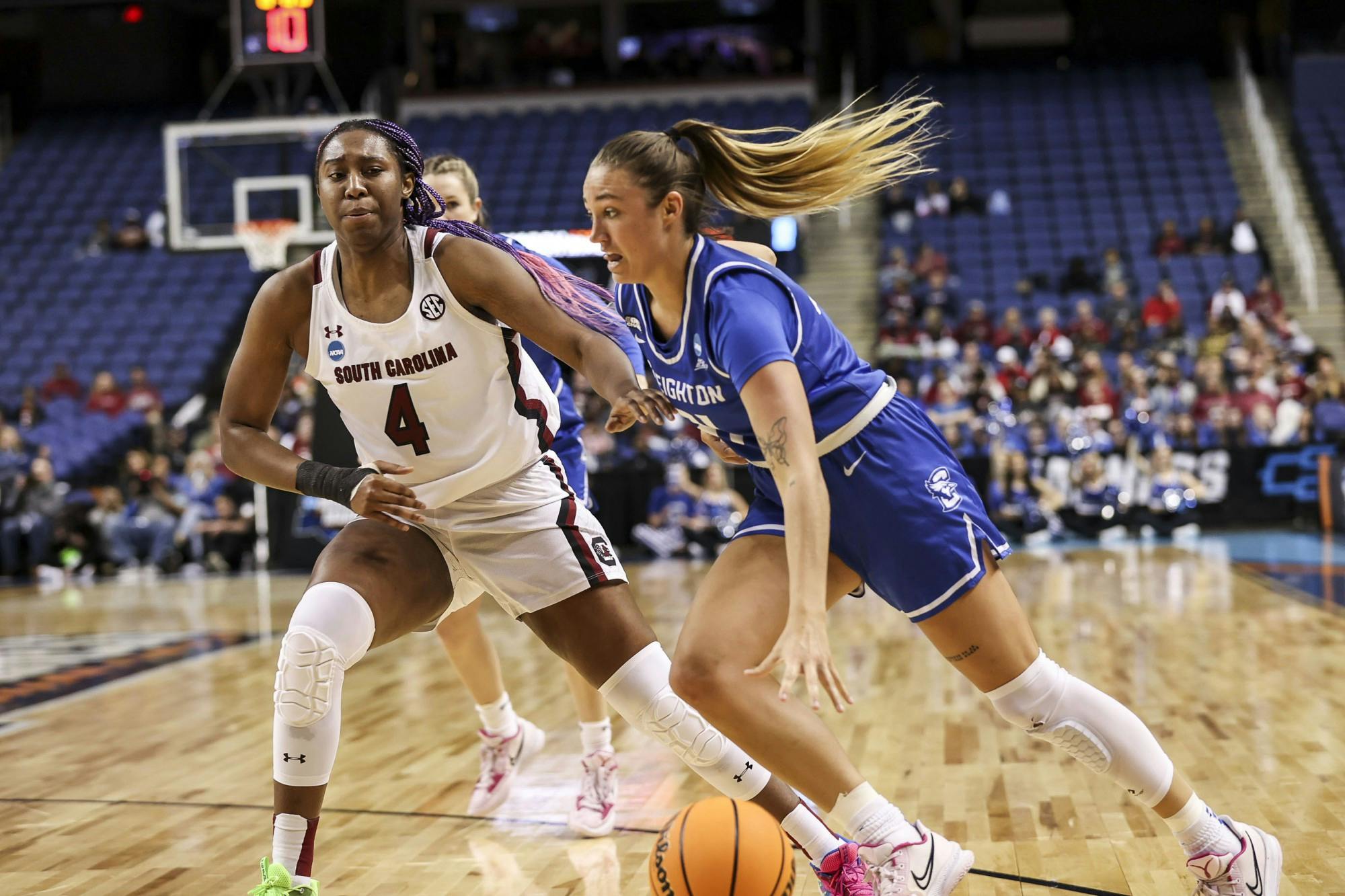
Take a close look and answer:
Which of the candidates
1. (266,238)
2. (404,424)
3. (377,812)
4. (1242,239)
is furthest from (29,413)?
(1242,239)

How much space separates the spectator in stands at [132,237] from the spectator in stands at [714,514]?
1044 cm

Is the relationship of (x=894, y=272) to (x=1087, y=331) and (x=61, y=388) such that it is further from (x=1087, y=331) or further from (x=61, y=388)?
(x=61, y=388)

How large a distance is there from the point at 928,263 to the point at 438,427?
46.3ft

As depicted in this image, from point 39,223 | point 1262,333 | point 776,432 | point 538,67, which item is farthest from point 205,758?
point 538,67

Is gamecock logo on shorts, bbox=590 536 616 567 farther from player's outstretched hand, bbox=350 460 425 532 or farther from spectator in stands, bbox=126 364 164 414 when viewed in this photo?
spectator in stands, bbox=126 364 164 414

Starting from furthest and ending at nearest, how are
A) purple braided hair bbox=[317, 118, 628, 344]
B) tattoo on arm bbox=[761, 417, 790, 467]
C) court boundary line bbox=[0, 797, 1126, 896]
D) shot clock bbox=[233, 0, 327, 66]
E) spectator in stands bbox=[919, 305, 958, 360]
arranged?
spectator in stands bbox=[919, 305, 958, 360] < shot clock bbox=[233, 0, 327, 66] < court boundary line bbox=[0, 797, 1126, 896] < purple braided hair bbox=[317, 118, 628, 344] < tattoo on arm bbox=[761, 417, 790, 467]

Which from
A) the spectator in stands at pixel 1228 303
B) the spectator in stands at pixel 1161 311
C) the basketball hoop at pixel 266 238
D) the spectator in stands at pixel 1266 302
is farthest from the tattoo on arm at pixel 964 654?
the spectator in stands at pixel 1266 302

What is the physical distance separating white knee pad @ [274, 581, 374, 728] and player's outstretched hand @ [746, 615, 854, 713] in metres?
1.04

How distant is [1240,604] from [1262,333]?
696 cm

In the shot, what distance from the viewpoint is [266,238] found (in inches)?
531

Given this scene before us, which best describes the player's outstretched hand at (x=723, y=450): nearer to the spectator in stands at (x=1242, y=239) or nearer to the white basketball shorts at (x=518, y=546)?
the white basketball shorts at (x=518, y=546)

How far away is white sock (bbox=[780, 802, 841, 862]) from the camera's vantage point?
3109mm

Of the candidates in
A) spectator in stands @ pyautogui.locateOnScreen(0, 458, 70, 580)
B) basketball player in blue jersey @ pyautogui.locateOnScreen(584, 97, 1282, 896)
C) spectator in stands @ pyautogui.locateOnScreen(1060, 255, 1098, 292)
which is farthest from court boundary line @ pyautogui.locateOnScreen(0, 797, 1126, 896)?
spectator in stands @ pyautogui.locateOnScreen(1060, 255, 1098, 292)

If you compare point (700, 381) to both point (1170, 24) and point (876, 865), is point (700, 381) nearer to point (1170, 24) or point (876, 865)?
point (876, 865)
